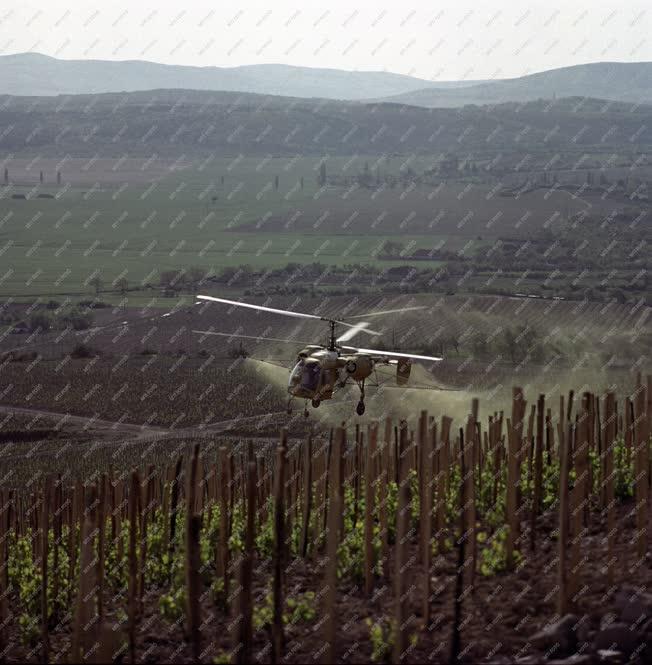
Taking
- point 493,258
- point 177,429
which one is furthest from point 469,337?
point 493,258

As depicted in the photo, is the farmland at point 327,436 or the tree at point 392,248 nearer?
the farmland at point 327,436

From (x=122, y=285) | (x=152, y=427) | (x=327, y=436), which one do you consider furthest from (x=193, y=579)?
(x=122, y=285)

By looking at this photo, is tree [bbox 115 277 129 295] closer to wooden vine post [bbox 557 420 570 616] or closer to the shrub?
the shrub

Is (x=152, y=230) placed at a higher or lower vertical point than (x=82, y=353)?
lower

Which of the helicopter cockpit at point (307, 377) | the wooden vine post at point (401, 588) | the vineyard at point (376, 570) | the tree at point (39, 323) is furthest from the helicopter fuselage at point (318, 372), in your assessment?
the tree at point (39, 323)

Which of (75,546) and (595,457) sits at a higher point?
(595,457)

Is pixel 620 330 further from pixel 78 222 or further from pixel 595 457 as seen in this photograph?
pixel 78 222

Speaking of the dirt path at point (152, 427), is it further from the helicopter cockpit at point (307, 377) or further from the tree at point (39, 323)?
the tree at point (39, 323)

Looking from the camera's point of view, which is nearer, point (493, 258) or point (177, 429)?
point (177, 429)

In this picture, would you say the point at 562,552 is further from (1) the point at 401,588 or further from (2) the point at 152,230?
(2) the point at 152,230
